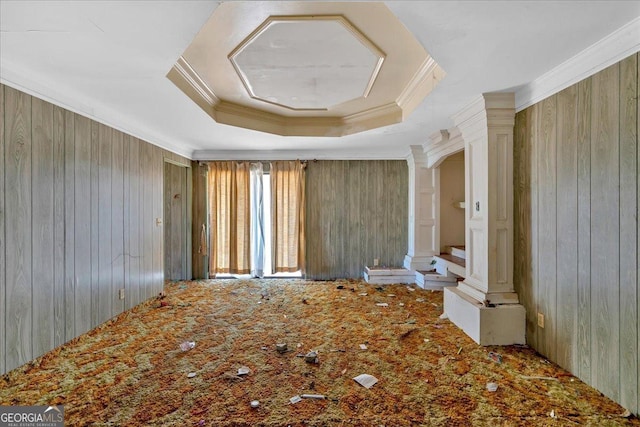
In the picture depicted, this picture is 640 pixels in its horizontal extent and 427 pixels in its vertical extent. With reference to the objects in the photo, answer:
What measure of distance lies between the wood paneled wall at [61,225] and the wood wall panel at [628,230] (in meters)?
4.34

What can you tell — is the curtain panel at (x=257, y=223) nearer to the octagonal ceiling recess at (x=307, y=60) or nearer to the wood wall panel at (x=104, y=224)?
the octagonal ceiling recess at (x=307, y=60)

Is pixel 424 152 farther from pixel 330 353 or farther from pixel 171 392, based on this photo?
pixel 171 392

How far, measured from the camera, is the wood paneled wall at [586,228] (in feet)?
6.21

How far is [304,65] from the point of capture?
104 inches

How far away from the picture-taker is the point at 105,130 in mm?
3391

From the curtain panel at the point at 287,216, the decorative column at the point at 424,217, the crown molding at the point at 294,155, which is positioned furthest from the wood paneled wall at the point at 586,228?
the curtain panel at the point at 287,216

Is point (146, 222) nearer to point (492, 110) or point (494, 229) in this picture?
point (494, 229)

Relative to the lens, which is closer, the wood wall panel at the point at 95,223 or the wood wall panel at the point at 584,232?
the wood wall panel at the point at 584,232

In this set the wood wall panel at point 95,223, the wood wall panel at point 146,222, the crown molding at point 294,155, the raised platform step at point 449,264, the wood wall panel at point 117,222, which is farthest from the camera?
the crown molding at point 294,155

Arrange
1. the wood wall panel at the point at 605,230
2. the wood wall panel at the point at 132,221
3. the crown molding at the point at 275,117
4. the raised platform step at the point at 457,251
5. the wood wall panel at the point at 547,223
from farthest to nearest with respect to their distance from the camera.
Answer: the raised platform step at the point at 457,251 → the wood wall panel at the point at 132,221 → the crown molding at the point at 275,117 → the wood wall panel at the point at 547,223 → the wood wall panel at the point at 605,230

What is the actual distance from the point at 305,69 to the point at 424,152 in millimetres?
3115

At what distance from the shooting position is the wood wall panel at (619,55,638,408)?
1.85m

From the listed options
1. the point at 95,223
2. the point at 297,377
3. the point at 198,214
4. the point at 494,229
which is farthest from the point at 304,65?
the point at 198,214

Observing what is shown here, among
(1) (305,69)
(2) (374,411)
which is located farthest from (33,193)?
(2) (374,411)
